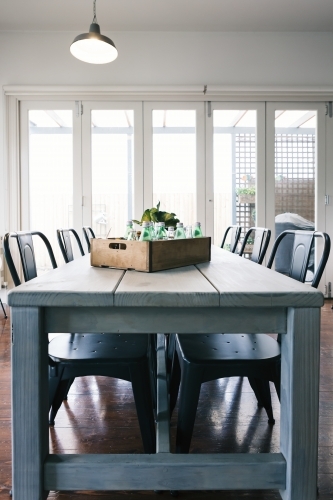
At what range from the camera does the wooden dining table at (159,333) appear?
790 millimetres

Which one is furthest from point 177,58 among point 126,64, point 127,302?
point 127,302

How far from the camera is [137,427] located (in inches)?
55.8

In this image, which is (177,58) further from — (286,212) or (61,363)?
(61,363)

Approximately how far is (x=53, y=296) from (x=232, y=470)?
60 cm

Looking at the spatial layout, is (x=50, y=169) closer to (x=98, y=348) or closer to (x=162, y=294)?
(x=98, y=348)

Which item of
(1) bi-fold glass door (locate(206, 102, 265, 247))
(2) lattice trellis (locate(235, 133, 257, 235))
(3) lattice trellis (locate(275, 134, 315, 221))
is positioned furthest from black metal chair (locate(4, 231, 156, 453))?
(3) lattice trellis (locate(275, 134, 315, 221))

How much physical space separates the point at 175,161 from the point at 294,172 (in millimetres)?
1397

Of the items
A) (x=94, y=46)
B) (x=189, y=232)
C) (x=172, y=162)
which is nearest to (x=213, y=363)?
(x=189, y=232)

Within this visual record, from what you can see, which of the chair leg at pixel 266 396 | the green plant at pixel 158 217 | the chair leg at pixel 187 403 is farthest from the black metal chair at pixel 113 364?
the chair leg at pixel 266 396

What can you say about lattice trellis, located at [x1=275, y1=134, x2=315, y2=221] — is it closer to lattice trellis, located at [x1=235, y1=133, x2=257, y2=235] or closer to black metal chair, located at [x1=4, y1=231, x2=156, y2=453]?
lattice trellis, located at [x1=235, y1=133, x2=257, y2=235]

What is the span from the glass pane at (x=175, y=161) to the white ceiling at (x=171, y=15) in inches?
35.5

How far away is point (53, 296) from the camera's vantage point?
0.79 meters

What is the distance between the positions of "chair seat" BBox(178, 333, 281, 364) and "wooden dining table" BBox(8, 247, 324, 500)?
0.78ft

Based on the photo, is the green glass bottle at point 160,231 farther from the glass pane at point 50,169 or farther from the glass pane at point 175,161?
the glass pane at point 50,169
